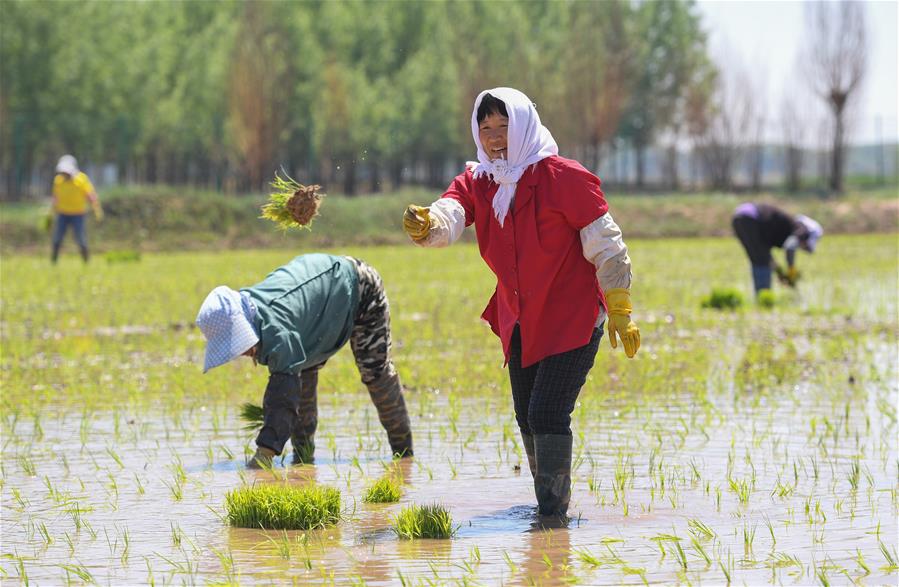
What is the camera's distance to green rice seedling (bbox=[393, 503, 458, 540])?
5727 mm

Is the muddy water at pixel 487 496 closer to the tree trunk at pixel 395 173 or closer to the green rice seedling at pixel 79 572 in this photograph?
the green rice seedling at pixel 79 572

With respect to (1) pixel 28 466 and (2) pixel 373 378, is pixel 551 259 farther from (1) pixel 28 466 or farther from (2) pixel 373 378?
(1) pixel 28 466

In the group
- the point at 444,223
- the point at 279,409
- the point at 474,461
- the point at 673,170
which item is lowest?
the point at 474,461

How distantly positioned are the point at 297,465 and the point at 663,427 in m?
2.24

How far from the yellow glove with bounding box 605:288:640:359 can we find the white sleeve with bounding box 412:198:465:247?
26.6 inches

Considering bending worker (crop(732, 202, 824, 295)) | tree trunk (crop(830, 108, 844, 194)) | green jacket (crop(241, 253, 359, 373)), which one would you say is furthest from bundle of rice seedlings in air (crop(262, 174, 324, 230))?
tree trunk (crop(830, 108, 844, 194))

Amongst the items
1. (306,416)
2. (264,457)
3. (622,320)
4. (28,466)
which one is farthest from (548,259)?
(28,466)

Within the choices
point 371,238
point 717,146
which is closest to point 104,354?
point 371,238

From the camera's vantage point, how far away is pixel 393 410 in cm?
788

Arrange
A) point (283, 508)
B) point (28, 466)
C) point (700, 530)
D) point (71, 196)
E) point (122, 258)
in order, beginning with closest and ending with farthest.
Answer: point (700, 530) < point (283, 508) < point (28, 466) < point (71, 196) < point (122, 258)

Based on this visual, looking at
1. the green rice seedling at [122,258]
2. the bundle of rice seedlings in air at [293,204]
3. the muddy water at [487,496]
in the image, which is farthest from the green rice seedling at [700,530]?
the green rice seedling at [122,258]

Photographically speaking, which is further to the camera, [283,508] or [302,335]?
[302,335]

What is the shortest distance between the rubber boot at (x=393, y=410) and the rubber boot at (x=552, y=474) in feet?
5.94

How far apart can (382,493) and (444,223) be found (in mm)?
1312
